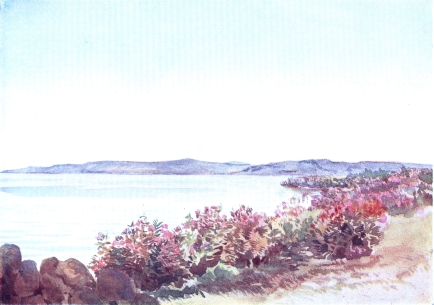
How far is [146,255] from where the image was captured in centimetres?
360

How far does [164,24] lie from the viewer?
368 cm

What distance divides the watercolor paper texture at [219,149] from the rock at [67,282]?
0.02m

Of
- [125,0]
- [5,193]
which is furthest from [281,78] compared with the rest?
[5,193]

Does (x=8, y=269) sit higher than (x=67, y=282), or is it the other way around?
(x=8, y=269)

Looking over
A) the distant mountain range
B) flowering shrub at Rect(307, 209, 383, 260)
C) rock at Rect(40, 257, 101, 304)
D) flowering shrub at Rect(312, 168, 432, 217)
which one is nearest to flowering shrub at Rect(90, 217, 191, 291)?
rock at Rect(40, 257, 101, 304)

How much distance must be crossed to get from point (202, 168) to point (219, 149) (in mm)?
209

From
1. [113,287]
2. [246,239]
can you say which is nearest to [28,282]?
[113,287]

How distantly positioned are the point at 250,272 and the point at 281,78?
161cm

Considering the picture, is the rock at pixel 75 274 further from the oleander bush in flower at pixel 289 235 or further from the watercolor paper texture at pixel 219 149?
the oleander bush in flower at pixel 289 235

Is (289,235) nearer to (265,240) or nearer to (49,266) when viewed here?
(265,240)

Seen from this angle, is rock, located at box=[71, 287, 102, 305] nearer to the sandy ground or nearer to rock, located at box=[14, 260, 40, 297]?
rock, located at box=[14, 260, 40, 297]

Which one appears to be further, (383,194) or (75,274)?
(383,194)

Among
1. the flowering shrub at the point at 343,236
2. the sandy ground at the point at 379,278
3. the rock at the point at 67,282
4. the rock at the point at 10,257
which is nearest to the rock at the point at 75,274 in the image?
the rock at the point at 67,282

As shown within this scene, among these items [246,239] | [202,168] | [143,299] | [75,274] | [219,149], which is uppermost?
[219,149]
